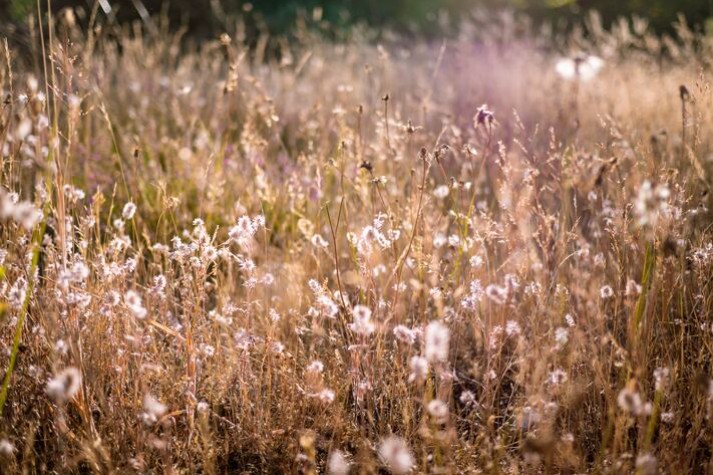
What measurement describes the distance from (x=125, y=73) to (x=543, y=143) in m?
4.17

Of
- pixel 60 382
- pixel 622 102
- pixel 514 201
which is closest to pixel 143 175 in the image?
pixel 514 201

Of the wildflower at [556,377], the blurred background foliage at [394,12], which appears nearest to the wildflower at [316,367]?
the wildflower at [556,377]

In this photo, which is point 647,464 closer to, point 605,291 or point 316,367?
point 316,367

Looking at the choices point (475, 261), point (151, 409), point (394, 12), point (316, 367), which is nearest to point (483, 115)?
point (475, 261)

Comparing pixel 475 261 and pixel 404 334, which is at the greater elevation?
pixel 475 261

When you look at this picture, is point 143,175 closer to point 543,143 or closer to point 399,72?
point 543,143

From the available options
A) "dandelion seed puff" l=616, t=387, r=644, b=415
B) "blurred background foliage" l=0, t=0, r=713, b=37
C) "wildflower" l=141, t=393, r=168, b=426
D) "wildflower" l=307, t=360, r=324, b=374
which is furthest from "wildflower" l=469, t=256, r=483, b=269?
"blurred background foliage" l=0, t=0, r=713, b=37

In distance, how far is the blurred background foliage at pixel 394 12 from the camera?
41.3 feet

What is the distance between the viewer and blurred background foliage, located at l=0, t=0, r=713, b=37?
1259cm

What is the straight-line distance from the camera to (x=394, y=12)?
59.5ft

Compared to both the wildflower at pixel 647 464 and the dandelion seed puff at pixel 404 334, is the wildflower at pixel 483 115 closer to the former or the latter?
the dandelion seed puff at pixel 404 334

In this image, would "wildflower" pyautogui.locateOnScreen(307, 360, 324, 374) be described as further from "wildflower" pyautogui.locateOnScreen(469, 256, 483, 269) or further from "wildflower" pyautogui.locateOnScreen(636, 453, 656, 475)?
"wildflower" pyautogui.locateOnScreen(636, 453, 656, 475)

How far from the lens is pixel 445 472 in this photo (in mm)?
1434

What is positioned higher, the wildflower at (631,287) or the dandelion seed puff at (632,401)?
the wildflower at (631,287)
